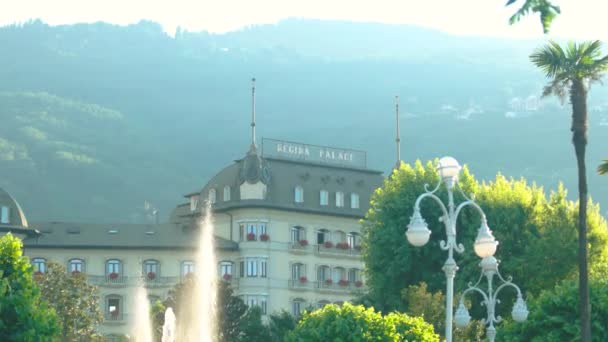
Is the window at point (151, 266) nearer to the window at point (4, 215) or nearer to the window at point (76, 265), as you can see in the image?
the window at point (76, 265)

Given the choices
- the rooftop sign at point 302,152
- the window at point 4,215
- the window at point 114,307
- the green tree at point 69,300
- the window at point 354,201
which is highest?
the rooftop sign at point 302,152

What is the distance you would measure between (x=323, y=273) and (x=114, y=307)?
1772 centimetres

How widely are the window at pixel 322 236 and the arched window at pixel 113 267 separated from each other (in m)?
16.9

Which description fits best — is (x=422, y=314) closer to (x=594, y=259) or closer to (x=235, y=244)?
(x=594, y=259)

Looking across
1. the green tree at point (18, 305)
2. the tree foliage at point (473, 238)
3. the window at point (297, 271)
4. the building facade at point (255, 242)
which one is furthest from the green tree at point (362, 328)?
the window at point (297, 271)

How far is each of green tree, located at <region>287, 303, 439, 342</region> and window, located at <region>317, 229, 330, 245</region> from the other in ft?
232

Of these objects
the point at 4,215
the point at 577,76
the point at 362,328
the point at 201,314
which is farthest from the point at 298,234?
the point at 577,76

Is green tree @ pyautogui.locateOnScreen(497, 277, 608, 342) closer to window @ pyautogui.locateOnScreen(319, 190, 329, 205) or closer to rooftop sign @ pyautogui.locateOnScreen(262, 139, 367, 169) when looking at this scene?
window @ pyautogui.locateOnScreen(319, 190, 329, 205)

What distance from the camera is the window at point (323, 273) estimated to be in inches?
5650

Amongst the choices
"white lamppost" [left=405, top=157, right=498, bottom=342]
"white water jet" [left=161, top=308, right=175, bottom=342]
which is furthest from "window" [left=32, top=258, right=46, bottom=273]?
"white lamppost" [left=405, top=157, right=498, bottom=342]

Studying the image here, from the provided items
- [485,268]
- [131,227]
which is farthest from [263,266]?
[485,268]

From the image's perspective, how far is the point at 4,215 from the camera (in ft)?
452

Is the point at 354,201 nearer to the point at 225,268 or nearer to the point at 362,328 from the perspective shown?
the point at 225,268

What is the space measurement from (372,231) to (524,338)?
101ft
